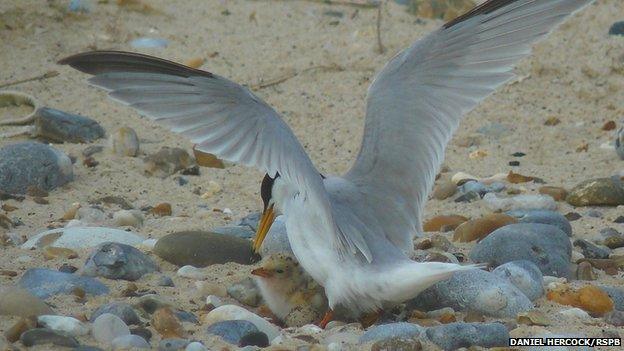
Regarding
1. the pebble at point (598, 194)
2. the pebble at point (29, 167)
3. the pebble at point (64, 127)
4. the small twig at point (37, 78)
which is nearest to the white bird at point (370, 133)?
the pebble at point (598, 194)

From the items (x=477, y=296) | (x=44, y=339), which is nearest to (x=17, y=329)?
(x=44, y=339)

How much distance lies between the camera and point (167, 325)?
144 inches

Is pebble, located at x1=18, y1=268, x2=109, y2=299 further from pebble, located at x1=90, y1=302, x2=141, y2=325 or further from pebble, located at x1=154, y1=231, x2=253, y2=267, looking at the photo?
pebble, located at x1=154, y1=231, x2=253, y2=267

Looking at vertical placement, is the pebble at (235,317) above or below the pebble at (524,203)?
above

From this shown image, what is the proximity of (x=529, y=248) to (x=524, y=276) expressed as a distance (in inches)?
12.8

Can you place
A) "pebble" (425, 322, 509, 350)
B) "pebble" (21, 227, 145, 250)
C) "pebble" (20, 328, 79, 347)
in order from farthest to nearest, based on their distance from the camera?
"pebble" (21, 227, 145, 250) < "pebble" (425, 322, 509, 350) < "pebble" (20, 328, 79, 347)

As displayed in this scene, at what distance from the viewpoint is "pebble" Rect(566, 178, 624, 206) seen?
5.30 metres

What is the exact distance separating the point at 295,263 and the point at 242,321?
514mm

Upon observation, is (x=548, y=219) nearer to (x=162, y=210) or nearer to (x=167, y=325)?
(x=162, y=210)

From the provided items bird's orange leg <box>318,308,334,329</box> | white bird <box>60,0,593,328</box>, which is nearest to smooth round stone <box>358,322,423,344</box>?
white bird <box>60,0,593,328</box>

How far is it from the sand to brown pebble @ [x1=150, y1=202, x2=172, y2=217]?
8 cm

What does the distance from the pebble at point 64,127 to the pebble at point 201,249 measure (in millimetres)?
1770

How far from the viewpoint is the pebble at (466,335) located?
11.5 ft

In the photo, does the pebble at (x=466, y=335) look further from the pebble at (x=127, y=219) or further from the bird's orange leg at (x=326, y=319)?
the pebble at (x=127, y=219)
